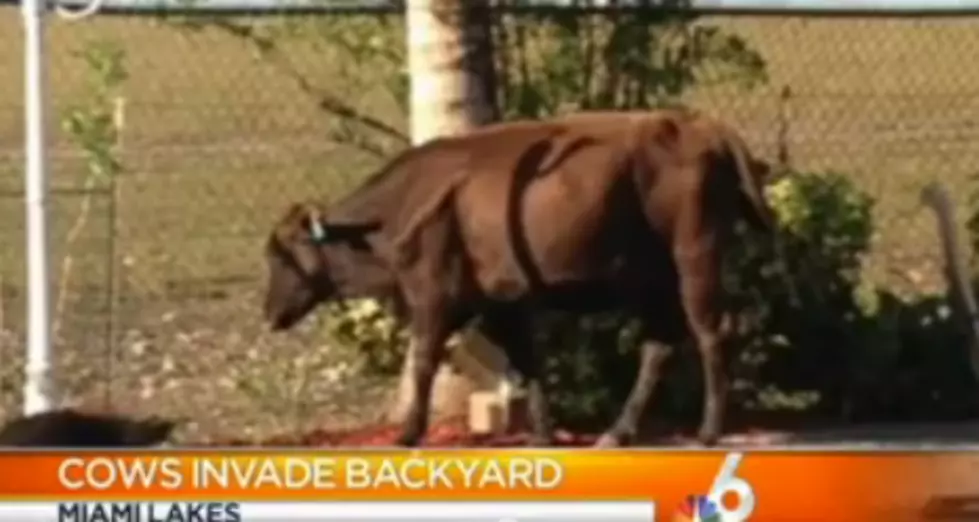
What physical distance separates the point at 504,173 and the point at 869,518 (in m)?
1.25

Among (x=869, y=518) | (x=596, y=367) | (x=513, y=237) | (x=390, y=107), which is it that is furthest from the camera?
(x=390, y=107)

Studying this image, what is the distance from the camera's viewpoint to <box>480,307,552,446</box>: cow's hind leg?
656 centimetres

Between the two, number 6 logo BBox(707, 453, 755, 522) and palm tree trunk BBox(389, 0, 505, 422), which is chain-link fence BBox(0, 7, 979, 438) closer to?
palm tree trunk BBox(389, 0, 505, 422)

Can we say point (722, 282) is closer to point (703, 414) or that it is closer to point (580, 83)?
point (703, 414)

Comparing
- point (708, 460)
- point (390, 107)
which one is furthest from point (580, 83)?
point (708, 460)

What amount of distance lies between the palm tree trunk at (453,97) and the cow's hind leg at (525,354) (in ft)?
0.17

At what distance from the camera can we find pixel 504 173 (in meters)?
6.45

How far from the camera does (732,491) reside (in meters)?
6.04

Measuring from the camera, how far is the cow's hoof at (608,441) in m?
6.34

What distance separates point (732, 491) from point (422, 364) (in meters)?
0.93

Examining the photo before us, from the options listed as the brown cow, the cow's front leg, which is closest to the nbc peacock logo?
the brown cow

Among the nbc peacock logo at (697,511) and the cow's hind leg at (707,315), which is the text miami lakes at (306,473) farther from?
the cow's hind leg at (707,315)

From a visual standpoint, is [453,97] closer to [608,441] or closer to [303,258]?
[303,258]

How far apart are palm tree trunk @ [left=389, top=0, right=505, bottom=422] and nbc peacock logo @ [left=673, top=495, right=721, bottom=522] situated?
2.99ft
